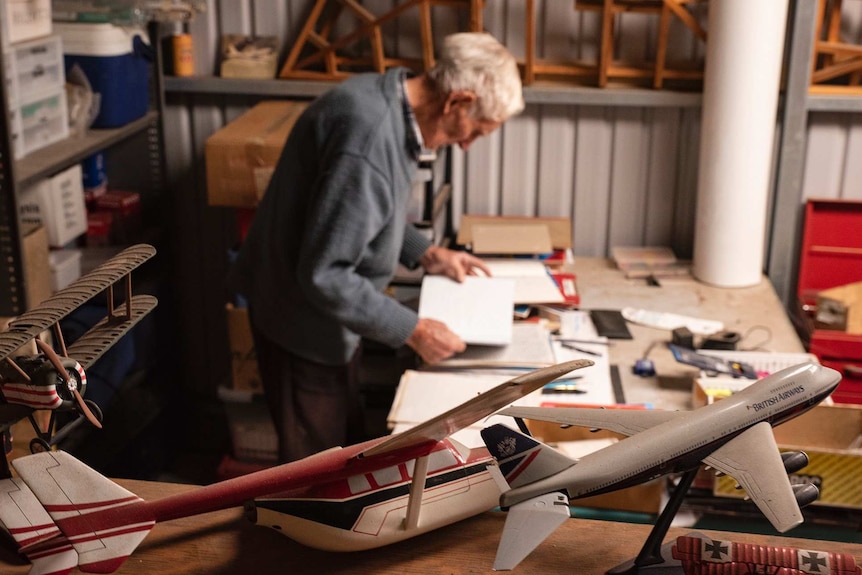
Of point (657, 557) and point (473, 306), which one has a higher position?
point (657, 557)

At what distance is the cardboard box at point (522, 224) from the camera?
352cm

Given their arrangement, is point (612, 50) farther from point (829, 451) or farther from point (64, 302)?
point (64, 302)

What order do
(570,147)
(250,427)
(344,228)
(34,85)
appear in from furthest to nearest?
(570,147), (250,427), (34,85), (344,228)

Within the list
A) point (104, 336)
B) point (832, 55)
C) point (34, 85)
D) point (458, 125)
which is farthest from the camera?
point (832, 55)

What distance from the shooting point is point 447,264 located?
299 centimetres

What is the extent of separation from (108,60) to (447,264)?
1.35 metres

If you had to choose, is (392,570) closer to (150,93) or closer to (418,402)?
(418,402)

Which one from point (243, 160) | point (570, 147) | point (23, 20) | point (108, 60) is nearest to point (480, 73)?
point (243, 160)

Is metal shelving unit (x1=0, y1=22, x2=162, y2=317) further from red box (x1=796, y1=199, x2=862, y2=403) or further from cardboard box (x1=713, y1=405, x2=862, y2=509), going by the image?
red box (x1=796, y1=199, x2=862, y2=403)

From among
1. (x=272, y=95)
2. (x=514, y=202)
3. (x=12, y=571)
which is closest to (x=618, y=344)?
(x=514, y=202)

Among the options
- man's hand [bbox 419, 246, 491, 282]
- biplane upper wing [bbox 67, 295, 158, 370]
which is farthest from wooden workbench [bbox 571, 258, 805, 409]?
biplane upper wing [bbox 67, 295, 158, 370]

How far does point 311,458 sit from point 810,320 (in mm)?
2443

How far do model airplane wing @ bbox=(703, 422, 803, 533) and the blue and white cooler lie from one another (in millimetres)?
2695

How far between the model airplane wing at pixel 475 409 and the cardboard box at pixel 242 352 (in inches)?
90.9
